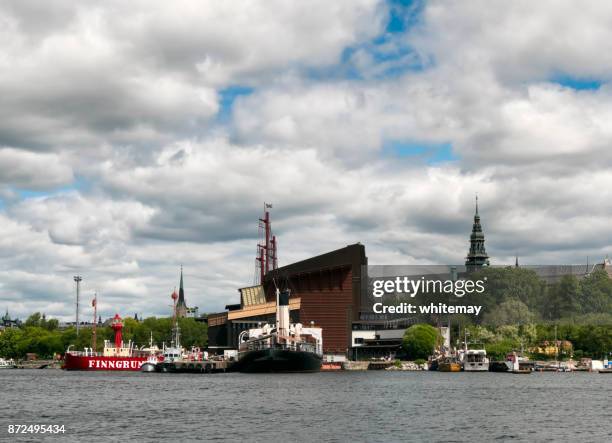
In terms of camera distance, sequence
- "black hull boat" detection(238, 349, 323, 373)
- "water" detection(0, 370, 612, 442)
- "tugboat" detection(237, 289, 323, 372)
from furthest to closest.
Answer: "tugboat" detection(237, 289, 323, 372) < "black hull boat" detection(238, 349, 323, 373) < "water" detection(0, 370, 612, 442)

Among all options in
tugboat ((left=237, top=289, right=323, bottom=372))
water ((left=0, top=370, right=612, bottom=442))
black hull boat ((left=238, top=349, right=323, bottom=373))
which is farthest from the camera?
tugboat ((left=237, top=289, right=323, bottom=372))

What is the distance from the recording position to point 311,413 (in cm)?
8519

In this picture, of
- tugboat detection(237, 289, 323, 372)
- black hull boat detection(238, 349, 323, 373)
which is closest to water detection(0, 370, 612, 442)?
black hull boat detection(238, 349, 323, 373)

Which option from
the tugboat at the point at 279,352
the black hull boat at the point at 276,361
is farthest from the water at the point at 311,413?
the tugboat at the point at 279,352

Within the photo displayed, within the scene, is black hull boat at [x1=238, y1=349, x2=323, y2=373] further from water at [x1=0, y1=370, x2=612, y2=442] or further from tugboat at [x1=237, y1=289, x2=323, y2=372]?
water at [x1=0, y1=370, x2=612, y2=442]

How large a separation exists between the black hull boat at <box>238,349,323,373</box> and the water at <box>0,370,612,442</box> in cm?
4192

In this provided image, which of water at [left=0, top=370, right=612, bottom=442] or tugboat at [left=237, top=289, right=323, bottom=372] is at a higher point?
tugboat at [left=237, top=289, right=323, bottom=372]

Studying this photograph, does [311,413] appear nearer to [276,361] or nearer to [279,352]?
[279,352]

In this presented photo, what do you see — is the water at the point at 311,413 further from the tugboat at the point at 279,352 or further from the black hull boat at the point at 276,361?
the tugboat at the point at 279,352

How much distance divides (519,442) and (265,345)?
11362cm

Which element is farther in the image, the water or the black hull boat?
the black hull boat

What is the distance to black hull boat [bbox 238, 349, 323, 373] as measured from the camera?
563ft

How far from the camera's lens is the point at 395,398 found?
350 ft

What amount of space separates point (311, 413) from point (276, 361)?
88.1m
